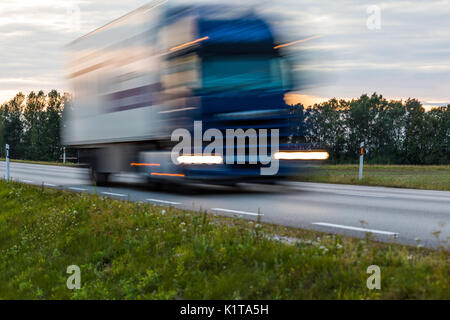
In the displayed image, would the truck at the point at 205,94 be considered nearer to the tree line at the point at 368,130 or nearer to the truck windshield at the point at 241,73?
the truck windshield at the point at 241,73

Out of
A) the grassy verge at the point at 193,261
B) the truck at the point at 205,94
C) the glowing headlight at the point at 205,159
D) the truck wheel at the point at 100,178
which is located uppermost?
the truck at the point at 205,94

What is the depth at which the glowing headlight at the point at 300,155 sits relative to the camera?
36.7 ft

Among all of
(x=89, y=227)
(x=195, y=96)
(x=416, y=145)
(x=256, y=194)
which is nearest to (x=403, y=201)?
(x=256, y=194)

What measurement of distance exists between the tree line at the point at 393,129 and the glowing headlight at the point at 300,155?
5453cm

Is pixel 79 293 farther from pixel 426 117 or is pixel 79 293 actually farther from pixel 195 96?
pixel 426 117

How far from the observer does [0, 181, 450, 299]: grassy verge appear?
4371mm

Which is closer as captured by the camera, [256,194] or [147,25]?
[147,25]

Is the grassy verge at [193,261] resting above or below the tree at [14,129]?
below

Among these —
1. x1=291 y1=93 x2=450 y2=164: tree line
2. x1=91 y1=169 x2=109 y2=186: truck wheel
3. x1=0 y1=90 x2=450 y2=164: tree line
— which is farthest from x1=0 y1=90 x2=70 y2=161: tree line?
x1=91 y1=169 x2=109 y2=186: truck wheel

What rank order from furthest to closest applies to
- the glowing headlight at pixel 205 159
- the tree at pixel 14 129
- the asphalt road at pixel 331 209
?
the tree at pixel 14 129 → the glowing headlight at pixel 205 159 → the asphalt road at pixel 331 209

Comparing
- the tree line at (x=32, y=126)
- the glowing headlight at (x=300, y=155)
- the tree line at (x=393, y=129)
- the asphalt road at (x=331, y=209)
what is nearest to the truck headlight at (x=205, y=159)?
the asphalt road at (x=331, y=209)

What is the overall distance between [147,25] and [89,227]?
5523mm

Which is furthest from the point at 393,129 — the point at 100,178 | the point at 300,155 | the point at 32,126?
the point at 300,155

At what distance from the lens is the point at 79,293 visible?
5.43m
